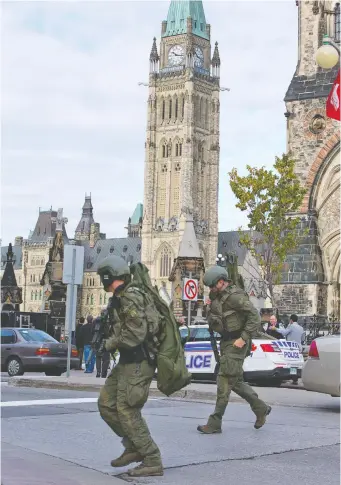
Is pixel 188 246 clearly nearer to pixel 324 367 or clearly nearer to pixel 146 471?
pixel 324 367

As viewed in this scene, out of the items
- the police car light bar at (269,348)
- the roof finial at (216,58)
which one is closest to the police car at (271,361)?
the police car light bar at (269,348)

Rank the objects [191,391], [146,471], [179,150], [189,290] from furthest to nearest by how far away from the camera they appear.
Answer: [179,150], [189,290], [191,391], [146,471]

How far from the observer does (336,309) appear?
26.7m

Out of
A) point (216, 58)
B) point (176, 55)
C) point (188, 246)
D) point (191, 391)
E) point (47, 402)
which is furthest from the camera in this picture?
point (216, 58)

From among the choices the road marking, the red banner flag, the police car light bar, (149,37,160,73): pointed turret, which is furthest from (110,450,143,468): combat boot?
(149,37,160,73): pointed turret

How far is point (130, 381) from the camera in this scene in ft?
22.4

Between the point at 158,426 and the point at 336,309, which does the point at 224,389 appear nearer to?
the point at 158,426

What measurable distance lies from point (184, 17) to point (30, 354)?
135m

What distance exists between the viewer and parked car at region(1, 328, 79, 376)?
21.3 meters

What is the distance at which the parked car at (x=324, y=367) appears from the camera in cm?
1199

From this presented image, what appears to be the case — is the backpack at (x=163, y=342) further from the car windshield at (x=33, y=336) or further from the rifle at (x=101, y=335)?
the car windshield at (x=33, y=336)

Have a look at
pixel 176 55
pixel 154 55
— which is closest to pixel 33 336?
pixel 154 55

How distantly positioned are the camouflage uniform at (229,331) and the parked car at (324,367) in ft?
9.04

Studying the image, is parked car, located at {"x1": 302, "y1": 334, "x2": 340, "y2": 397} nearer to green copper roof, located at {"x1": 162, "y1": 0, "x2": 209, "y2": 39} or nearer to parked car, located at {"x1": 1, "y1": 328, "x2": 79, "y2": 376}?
parked car, located at {"x1": 1, "y1": 328, "x2": 79, "y2": 376}
